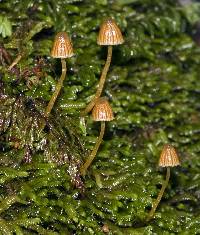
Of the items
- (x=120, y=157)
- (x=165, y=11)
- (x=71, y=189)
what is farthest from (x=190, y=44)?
(x=71, y=189)

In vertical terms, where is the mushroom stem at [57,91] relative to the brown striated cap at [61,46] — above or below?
below

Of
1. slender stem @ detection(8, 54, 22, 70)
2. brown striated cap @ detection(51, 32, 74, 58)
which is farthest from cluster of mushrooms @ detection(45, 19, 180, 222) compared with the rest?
slender stem @ detection(8, 54, 22, 70)

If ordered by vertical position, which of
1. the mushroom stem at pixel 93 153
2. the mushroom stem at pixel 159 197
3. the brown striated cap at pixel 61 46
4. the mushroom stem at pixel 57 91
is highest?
the brown striated cap at pixel 61 46

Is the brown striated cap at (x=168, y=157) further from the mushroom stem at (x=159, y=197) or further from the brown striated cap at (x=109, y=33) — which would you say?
the brown striated cap at (x=109, y=33)

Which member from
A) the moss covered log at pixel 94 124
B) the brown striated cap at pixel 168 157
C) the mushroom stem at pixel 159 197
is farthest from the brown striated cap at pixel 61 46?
the mushroom stem at pixel 159 197

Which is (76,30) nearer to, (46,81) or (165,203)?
(46,81)

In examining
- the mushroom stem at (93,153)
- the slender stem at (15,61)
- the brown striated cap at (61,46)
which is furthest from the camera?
the slender stem at (15,61)

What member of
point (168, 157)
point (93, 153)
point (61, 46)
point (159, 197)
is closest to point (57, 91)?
point (61, 46)

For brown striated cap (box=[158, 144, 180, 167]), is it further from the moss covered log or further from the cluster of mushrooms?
the moss covered log

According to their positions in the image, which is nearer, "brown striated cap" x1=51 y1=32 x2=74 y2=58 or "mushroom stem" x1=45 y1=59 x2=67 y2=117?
"brown striated cap" x1=51 y1=32 x2=74 y2=58
